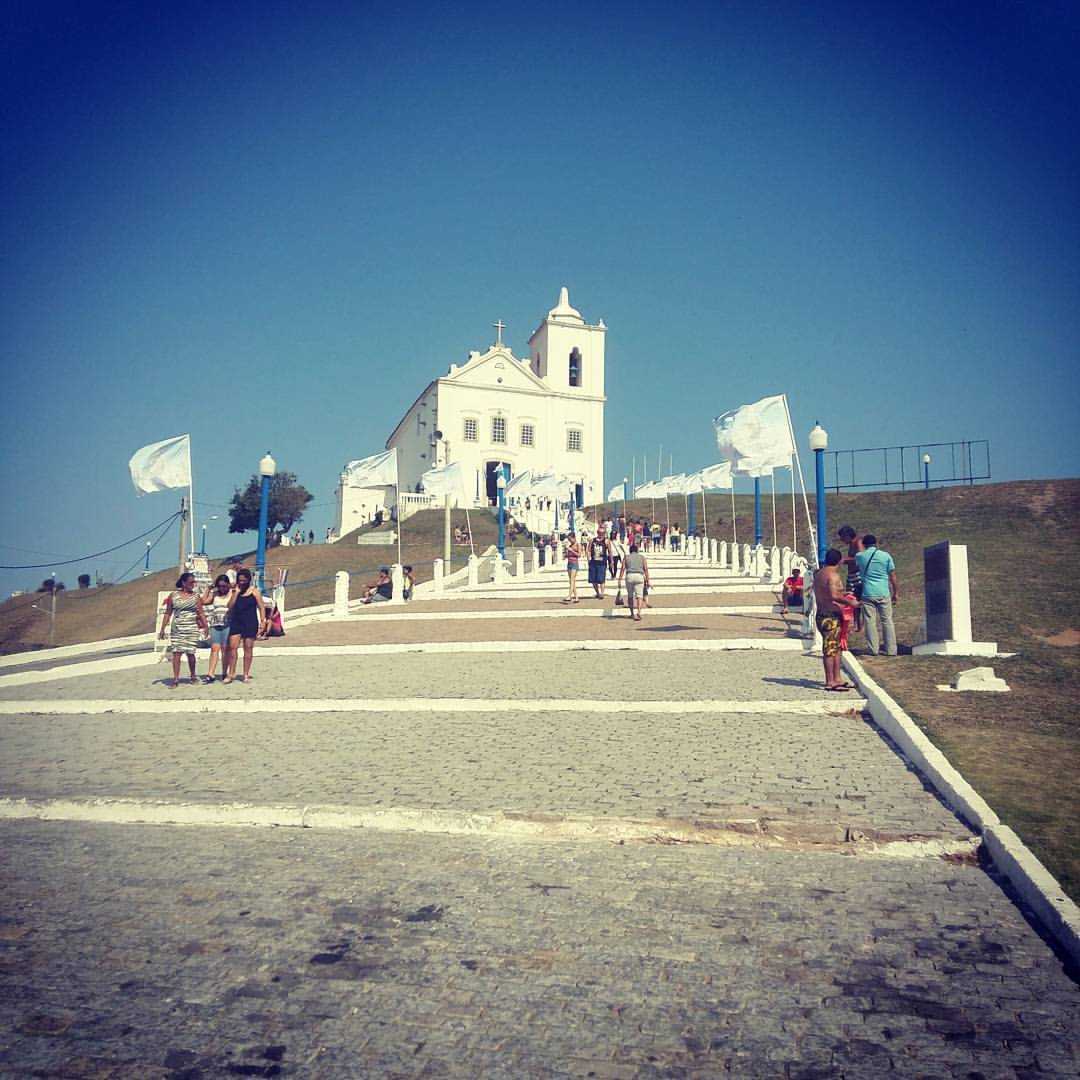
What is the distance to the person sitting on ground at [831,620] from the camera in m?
9.30

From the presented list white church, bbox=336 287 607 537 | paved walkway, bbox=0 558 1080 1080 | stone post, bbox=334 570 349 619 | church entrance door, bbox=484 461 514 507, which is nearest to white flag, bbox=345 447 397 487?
stone post, bbox=334 570 349 619

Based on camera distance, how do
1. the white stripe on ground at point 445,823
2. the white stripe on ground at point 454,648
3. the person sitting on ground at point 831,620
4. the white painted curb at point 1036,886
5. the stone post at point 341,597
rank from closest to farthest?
the white painted curb at point 1036,886 → the white stripe on ground at point 445,823 → the person sitting on ground at point 831,620 → the white stripe on ground at point 454,648 → the stone post at point 341,597

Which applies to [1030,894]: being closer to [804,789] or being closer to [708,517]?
[804,789]

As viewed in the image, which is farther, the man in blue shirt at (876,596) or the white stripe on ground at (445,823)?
the man in blue shirt at (876,596)

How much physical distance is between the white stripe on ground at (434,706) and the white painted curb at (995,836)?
0.78m

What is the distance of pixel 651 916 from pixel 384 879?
140 centimetres

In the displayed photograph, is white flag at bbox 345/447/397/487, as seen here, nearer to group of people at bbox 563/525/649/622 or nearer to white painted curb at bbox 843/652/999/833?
group of people at bbox 563/525/649/622

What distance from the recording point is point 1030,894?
417 centimetres

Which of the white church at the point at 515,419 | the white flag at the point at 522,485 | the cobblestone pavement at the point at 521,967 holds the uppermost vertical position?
the white church at the point at 515,419

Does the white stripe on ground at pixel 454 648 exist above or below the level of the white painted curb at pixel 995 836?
above

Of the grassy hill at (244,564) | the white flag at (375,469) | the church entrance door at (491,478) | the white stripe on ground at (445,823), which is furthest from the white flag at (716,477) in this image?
the white stripe on ground at (445,823)

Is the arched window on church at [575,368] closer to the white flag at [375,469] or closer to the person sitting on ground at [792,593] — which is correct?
the white flag at [375,469]

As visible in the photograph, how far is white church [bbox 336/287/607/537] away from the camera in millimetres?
63031

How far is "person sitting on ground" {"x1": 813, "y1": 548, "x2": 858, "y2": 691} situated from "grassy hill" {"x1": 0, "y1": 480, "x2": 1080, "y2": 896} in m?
0.60
